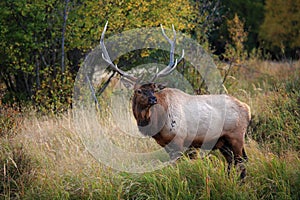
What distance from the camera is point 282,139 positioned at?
697 cm

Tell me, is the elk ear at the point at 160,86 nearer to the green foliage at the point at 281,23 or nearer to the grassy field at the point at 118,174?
the grassy field at the point at 118,174

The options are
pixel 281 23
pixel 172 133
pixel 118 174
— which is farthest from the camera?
pixel 281 23

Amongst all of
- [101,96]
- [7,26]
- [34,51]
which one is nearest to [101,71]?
[101,96]

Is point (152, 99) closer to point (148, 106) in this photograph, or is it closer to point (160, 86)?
point (148, 106)

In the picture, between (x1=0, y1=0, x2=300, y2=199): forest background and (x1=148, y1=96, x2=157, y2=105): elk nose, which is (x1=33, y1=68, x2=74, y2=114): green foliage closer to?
(x1=0, y1=0, x2=300, y2=199): forest background

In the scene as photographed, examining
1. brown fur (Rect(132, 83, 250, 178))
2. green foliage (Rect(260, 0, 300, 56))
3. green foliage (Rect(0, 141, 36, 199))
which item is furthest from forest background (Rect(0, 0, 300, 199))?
green foliage (Rect(260, 0, 300, 56))

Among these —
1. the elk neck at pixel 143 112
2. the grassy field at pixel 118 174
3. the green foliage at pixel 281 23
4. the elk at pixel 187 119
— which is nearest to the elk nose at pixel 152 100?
the elk at pixel 187 119

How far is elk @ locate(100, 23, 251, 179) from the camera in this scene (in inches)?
238

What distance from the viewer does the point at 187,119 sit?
635 centimetres

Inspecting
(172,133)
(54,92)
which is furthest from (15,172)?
(54,92)

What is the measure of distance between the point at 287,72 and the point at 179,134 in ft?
23.5

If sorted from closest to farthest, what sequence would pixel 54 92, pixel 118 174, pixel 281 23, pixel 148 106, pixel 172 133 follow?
pixel 118 174 < pixel 148 106 < pixel 172 133 < pixel 54 92 < pixel 281 23

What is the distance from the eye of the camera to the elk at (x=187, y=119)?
6.05m

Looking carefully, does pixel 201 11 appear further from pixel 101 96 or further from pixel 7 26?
pixel 7 26
